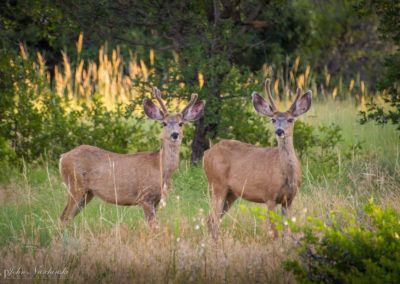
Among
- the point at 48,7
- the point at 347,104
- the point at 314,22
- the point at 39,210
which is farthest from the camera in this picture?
the point at 314,22

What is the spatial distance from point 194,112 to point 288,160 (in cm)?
167

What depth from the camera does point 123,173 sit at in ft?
23.4

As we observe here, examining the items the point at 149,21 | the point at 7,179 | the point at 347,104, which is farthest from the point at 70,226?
the point at 347,104

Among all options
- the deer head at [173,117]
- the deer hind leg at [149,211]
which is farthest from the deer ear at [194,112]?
the deer hind leg at [149,211]

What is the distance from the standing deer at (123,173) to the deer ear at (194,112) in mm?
176

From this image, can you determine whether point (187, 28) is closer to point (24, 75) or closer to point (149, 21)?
point (149, 21)

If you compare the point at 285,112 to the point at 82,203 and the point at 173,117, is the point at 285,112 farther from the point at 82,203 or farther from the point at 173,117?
the point at 82,203

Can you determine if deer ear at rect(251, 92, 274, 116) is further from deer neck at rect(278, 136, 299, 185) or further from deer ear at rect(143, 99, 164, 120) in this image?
deer ear at rect(143, 99, 164, 120)

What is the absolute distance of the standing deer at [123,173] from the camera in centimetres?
700

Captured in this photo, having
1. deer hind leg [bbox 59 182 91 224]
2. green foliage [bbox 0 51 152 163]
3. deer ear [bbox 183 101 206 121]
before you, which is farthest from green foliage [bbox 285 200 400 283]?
green foliage [bbox 0 51 152 163]

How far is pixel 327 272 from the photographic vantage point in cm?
437

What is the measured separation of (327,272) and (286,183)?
200 centimetres

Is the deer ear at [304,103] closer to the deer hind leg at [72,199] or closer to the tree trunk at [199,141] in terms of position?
the deer hind leg at [72,199]

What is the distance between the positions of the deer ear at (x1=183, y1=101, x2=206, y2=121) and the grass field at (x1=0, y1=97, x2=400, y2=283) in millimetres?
1084
